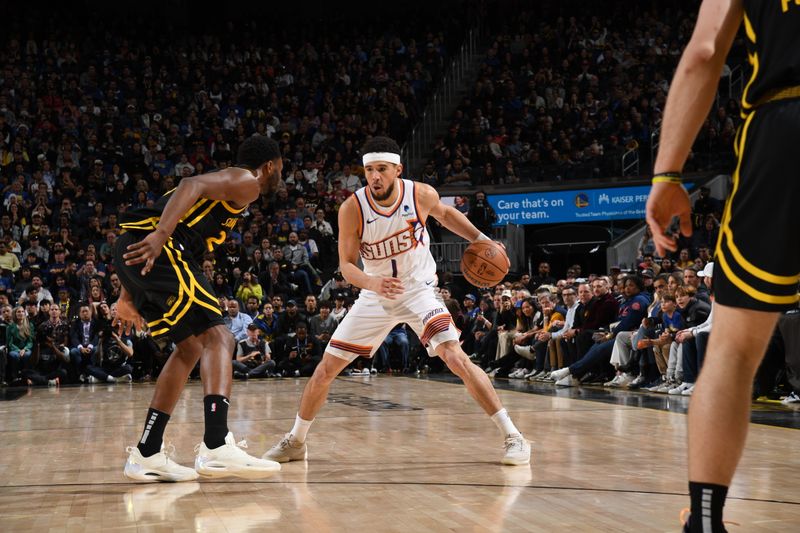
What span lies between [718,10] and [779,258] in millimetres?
605

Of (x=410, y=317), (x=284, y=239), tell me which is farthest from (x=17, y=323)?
(x=410, y=317)

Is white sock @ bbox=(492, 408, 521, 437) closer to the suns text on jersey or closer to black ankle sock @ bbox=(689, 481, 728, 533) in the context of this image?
the suns text on jersey

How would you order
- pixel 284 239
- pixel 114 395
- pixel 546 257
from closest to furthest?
pixel 114 395, pixel 284 239, pixel 546 257

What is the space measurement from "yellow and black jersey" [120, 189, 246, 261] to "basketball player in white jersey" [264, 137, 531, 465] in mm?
820

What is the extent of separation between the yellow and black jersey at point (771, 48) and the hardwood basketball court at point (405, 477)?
5.81 feet

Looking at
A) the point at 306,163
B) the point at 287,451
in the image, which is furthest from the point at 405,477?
the point at 306,163

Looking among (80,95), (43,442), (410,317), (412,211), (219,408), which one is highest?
(80,95)

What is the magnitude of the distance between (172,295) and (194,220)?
0.44m

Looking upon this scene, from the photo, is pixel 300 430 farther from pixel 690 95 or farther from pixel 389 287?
pixel 690 95

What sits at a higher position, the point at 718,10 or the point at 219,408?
the point at 718,10

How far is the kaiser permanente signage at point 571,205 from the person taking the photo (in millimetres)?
17750

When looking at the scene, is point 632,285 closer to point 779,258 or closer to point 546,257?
point 546,257

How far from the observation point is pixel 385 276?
17.2 ft

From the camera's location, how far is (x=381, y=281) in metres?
4.86
